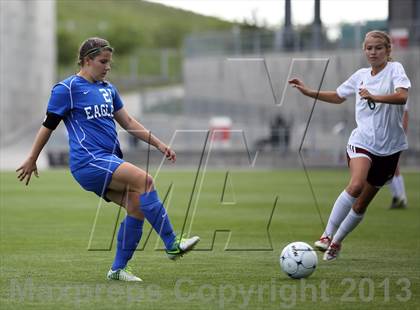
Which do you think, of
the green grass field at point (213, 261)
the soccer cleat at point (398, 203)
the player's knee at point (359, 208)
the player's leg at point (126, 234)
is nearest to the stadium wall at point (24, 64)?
the green grass field at point (213, 261)

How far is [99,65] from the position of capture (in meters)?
9.34

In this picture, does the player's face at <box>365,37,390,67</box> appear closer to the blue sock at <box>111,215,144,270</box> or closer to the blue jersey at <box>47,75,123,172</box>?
the blue jersey at <box>47,75,123,172</box>

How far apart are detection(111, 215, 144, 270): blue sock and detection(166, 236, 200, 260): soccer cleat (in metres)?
0.33

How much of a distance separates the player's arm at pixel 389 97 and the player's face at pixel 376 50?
1.62ft

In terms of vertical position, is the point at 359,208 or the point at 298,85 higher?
the point at 298,85

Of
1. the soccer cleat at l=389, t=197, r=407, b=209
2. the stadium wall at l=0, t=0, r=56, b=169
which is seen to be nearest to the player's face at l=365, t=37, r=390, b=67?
the soccer cleat at l=389, t=197, r=407, b=209

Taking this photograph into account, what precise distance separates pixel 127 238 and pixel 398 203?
10.5 meters

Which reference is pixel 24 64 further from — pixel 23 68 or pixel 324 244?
pixel 324 244

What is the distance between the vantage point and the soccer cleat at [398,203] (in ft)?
62.3

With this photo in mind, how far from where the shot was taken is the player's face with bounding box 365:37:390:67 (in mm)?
10547

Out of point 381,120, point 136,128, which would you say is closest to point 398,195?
point 381,120

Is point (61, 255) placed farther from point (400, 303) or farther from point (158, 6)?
point (158, 6)

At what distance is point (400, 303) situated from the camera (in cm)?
826

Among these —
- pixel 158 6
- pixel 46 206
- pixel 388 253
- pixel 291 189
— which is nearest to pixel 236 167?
pixel 291 189
